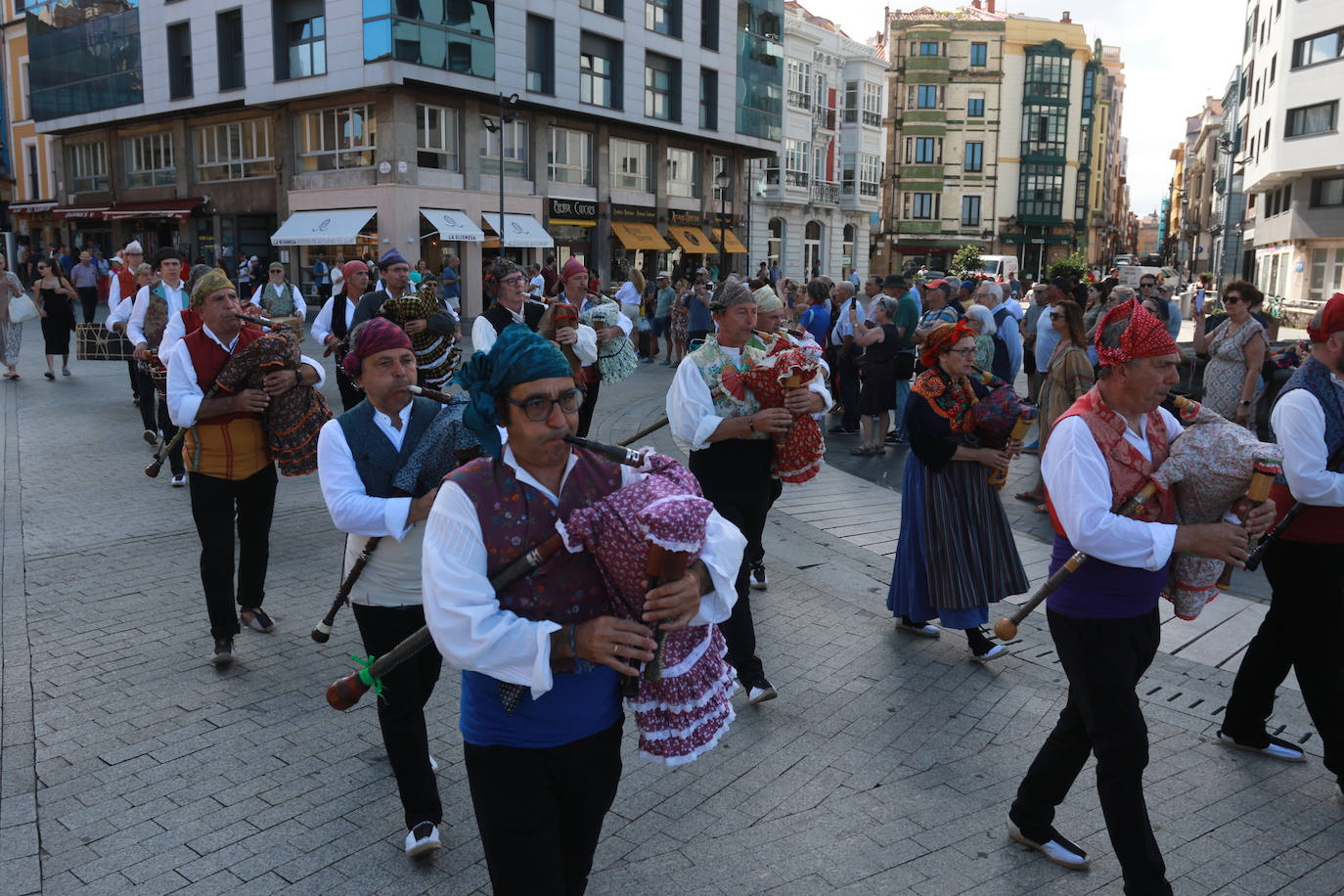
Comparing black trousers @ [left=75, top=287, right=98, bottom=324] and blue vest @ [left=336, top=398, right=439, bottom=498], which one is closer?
blue vest @ [left=336, top=398, right=439, bottom=498]

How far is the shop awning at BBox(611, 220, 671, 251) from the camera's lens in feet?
125

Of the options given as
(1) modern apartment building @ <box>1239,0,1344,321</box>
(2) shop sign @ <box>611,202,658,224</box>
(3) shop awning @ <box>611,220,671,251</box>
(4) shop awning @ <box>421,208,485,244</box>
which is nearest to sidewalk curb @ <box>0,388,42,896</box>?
(4) shop awning @ <box>421,208,485,244</box>

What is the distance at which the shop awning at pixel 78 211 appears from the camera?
3919cm

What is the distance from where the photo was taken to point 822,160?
54844 mm

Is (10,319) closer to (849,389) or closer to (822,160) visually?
(849,389)

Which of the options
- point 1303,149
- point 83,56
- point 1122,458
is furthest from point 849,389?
point 83,56

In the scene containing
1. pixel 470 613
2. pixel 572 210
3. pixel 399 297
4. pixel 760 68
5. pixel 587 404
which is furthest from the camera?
Result: pixel 760 68

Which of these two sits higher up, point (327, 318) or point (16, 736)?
point (327, 318)

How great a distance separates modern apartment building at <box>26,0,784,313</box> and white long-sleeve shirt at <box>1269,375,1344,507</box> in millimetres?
25567

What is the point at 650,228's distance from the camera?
39688mm

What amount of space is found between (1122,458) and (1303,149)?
4359 centimetres

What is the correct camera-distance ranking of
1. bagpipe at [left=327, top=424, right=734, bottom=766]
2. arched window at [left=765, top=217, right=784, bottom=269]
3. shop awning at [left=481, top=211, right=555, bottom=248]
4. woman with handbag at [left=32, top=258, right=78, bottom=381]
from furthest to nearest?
arched window at [left=765, top=217, right=784, bottom=269] → shop awning at [left=481, top=211, right=555, bottom=248] → woman with handbag at [left=32, top=258, right=78, bottom=381] → bagpipe at [left=327, top=424, right=734, bottom=766]

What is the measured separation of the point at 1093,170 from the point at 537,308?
3586 inches

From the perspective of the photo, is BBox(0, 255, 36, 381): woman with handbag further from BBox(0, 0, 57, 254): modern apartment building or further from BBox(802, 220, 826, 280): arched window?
BBox(802, 220, 826, 280): arched window
